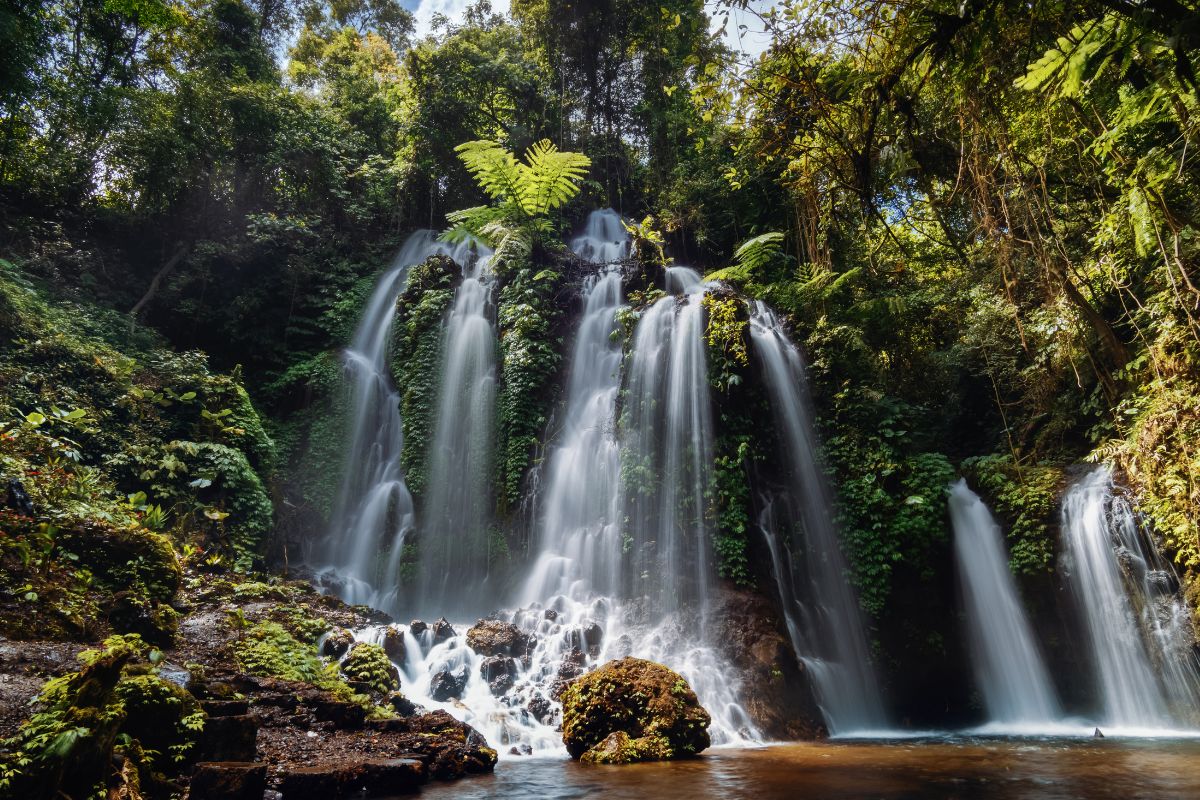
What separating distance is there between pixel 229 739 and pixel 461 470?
9065mm

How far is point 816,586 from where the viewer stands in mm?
10016

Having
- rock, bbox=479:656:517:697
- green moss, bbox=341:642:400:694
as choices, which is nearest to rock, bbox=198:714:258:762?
green moss, bbox=341:642:400:694

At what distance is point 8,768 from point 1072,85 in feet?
20.5

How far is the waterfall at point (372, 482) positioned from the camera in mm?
12664

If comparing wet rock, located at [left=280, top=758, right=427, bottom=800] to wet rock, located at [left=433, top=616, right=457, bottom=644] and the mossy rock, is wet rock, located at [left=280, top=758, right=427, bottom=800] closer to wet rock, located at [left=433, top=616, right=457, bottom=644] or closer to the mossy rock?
the mossy rock

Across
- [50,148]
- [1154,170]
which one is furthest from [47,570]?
[50,148]

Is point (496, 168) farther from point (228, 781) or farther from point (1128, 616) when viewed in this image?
point (1128, 616)

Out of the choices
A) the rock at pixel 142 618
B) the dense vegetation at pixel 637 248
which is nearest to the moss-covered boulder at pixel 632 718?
the dense vegetation at pixel 637 248

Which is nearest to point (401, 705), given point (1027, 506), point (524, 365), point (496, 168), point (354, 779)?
point (354, 779)

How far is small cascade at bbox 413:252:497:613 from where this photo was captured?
12367 mm

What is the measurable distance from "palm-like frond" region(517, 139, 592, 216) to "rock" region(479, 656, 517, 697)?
11300 mm

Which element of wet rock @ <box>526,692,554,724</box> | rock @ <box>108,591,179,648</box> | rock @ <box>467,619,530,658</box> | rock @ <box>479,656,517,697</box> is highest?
rock @ <box>108,591,179,648</box>

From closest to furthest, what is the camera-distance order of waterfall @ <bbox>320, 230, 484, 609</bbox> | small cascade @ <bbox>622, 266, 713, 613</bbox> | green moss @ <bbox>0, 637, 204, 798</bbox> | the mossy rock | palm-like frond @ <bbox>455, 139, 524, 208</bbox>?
green moss @ <bbox>0, 637, 204, 798</bbox> < the mossy rock < small cascade @ <bbox>622, 266, 713, 613</bbox> < waterfall @ <bbox>320, 230, 484, 609</bbox> < palm-like frond @ <bbox>455, 139, 524, 208</bbox>

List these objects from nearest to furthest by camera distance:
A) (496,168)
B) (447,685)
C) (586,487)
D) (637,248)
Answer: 1. (447,685)
2. (586,487)
3. (637,248)
4. (496,168)
